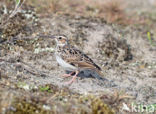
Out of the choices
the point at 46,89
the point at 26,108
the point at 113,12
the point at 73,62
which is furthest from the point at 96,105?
the point at 113,12

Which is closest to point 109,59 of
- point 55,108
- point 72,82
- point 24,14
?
A: point 72,82

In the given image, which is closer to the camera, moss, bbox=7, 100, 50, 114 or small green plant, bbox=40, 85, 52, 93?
moss, bbox=7, 100, 50, 114

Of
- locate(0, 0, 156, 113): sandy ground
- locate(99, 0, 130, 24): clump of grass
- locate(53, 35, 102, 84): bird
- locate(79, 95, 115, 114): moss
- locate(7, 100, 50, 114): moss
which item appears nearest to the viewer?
locate(7, 100, 50, 114): moss

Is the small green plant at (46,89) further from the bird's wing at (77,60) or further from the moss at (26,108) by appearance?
the bird's wing at (77,60)

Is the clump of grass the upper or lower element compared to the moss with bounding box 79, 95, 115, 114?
upper

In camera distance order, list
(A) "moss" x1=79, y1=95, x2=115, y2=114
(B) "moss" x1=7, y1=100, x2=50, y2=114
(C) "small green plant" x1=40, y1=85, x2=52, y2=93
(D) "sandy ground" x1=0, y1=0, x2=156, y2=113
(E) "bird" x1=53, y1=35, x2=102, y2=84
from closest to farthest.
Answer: (B) "moss" x1=7, y1=100, x2=50, y2=114
(A) "moss" x1=79, y1=95, x2=115, y2=114
(C) "small green plant" x1=40, y1=85, x2=52, y2=93
(D) "sandy ground" x1=0, y1=0, x2=156, y2=113
(E) "bird" x1=53, y1=35, x2=102, y2=84

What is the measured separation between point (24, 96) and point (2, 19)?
14.4 feet

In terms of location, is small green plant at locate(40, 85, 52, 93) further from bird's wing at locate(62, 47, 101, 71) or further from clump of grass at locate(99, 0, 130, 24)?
clump of grass at locate(99, 0, 130, 24)

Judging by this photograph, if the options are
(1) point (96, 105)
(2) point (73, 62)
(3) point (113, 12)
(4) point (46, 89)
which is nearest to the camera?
(1) point (96, 105)

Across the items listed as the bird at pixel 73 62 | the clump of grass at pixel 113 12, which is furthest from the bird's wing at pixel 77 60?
the clump of grass at pixel 113 12

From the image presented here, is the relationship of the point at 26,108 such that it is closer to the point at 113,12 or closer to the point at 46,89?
the point at 46,89

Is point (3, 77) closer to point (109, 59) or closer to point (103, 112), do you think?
point (103, 112)

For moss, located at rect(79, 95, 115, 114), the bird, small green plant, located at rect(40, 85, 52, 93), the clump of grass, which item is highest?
the clump of grass

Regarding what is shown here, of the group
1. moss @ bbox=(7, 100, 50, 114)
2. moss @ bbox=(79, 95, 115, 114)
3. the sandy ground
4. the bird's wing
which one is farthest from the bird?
moss @ bbox=(7, 100, 50, 114)
